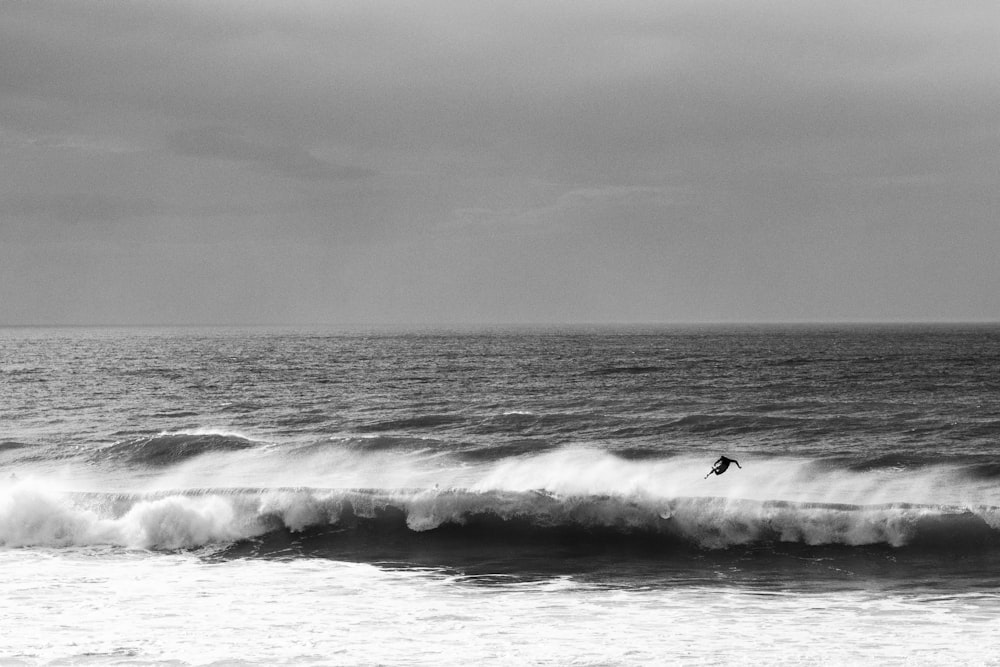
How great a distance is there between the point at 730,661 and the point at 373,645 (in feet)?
15.7

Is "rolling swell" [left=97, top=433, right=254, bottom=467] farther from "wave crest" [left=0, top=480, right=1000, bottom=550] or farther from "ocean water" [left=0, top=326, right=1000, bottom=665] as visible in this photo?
"wave crest" [left=0, top=480, right=1000, bottom=550]

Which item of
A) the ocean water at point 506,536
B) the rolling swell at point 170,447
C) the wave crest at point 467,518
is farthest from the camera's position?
the rolling swell at point 170,447

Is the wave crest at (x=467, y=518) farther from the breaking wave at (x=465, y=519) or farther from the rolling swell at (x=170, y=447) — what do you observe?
the rolling swell at (x=170, y=447)

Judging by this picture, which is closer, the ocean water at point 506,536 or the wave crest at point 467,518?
the ocean water at point 506,536

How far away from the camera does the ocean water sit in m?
12.6

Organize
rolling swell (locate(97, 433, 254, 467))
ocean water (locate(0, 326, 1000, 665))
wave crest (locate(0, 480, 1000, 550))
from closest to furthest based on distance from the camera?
ocean water (locate(0, 326, 1000, 665))
wave crest (locate(0, 480, 1000, 550))
rolling swell (locate(97, 433, 254, 467))

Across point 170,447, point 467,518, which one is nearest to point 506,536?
point 467,518

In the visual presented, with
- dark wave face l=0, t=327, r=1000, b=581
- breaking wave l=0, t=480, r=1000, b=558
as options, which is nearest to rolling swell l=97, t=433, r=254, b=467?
dark wave face l=0, t=327, r=1000, b=581

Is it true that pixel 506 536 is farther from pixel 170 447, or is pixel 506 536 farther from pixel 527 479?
pixel 170 447

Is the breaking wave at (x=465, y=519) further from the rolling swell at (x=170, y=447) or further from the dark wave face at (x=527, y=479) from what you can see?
the rolling swell at (x=170, y=447)

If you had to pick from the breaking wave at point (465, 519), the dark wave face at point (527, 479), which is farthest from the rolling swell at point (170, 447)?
the breaking wave at point (465, 519)

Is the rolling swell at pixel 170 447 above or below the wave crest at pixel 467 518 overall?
above

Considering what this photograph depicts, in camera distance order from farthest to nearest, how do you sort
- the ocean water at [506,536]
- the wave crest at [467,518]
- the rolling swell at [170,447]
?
the rolling swell at [170,447] → the wave crest at [467,518] → the ocean water at [506,536]

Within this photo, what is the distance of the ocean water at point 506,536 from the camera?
12625 millimetres
